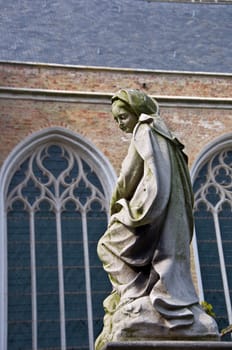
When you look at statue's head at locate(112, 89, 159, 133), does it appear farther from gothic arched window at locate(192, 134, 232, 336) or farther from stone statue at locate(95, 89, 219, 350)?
gothic arched window at locate(192, 134, 232, 336)

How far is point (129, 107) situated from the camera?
3.93 metres

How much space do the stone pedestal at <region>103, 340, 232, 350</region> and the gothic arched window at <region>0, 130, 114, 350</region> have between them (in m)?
8.90

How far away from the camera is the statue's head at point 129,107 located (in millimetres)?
3922

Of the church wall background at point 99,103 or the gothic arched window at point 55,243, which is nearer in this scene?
the gothic arched window at point 55,243

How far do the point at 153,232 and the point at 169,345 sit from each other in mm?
550

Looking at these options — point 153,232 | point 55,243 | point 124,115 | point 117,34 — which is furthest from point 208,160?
point 153,232

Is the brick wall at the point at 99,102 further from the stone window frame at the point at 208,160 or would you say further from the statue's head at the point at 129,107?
the statue's head at the point at 129,107

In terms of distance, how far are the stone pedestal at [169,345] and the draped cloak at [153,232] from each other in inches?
5.7

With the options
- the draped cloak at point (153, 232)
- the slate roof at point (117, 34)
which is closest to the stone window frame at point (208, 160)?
the slate roof at point (117, 34)

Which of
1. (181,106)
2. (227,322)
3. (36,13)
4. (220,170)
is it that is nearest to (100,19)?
(36,13)

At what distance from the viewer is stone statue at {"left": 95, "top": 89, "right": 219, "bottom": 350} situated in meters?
3.37

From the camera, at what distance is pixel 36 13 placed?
17.2 metres

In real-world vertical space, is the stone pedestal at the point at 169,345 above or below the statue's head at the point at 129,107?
below

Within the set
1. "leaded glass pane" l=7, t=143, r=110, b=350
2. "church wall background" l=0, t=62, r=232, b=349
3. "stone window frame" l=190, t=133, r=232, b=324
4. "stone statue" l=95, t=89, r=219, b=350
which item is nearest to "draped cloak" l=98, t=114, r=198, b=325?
"stone statue" l=95, t=89, r=219, b=350
